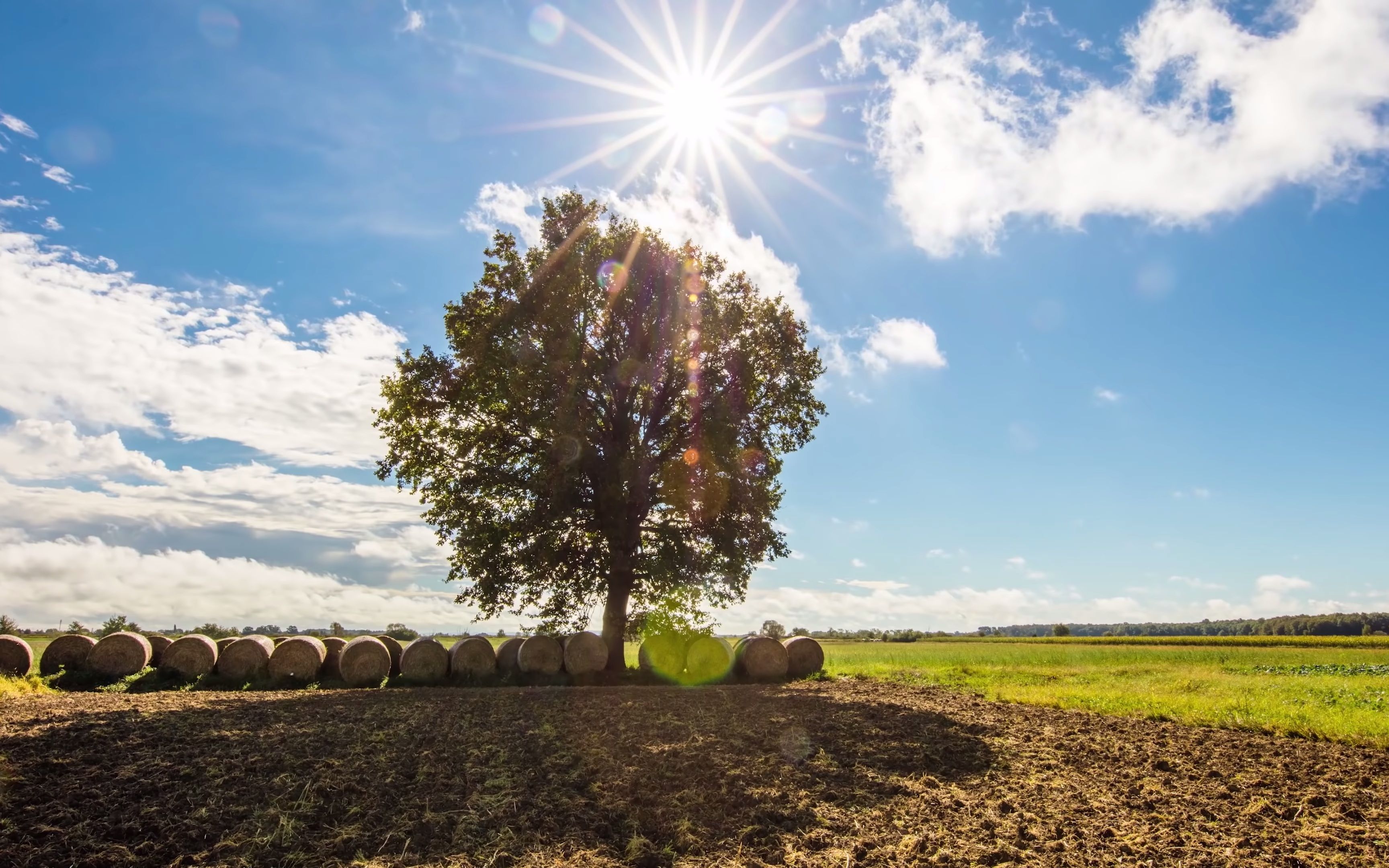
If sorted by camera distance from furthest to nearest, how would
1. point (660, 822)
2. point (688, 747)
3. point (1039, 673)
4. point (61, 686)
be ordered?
point (1039, 673), point (61, 686), point (688, 747), point (660, 822)

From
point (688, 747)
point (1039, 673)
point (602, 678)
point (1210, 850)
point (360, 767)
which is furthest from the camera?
point (1039, 673)

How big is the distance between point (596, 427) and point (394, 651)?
30.7ft

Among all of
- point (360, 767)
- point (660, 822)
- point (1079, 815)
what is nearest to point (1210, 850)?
point (1079, 815)

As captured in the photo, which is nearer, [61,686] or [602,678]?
[61,686]

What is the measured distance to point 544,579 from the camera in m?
26.2

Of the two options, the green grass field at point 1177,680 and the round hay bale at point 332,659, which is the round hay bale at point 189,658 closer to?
the round hay bale at point 332,659

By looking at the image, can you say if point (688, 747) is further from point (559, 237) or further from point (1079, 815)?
point (559, 237)

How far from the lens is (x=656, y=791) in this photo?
970 cm

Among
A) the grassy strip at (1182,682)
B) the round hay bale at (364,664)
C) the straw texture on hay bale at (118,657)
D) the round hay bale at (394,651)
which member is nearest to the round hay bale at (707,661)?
the grassy strip at (1182,682)

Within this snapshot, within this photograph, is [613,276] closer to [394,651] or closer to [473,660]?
[473,660]

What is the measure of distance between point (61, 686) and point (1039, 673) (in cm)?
3110

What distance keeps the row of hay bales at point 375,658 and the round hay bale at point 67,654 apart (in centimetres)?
2

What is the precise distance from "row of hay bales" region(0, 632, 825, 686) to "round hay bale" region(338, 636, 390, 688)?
0.02 metres

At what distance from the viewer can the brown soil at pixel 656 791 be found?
306 inches
